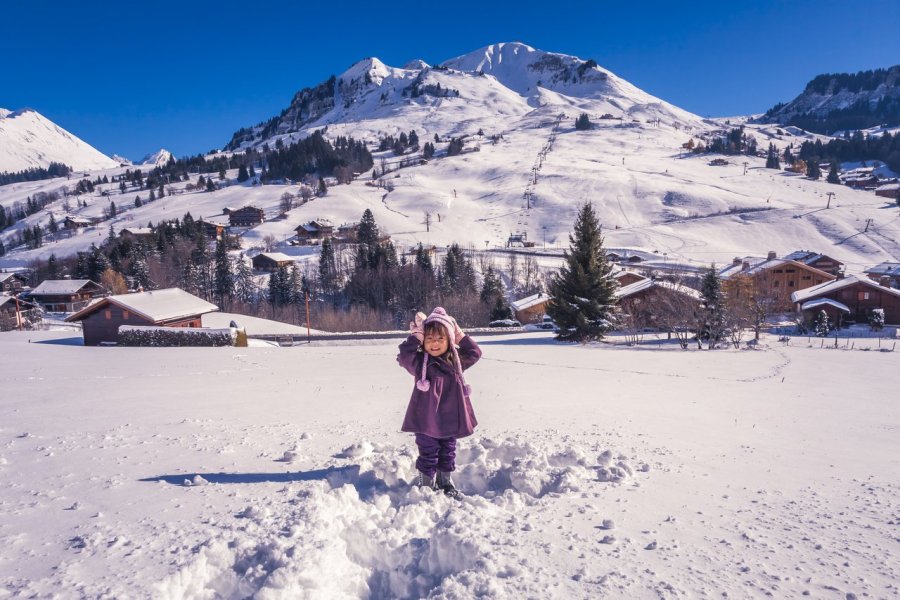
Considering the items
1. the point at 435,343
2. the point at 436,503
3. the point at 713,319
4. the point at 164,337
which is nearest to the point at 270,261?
the point at 164,337

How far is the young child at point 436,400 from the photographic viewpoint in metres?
3.95

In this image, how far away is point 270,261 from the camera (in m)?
72.4

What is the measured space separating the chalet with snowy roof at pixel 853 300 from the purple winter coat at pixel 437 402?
46132 millimetres

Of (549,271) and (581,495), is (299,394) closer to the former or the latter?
(581,495)

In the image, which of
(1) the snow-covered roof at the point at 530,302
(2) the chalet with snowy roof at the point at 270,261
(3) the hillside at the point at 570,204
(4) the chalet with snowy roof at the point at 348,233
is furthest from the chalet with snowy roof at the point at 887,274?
(2) the chalet with snowy roof at the point at 270,261

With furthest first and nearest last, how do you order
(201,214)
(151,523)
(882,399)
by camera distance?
(201,214)
(882,399)
(151,523)

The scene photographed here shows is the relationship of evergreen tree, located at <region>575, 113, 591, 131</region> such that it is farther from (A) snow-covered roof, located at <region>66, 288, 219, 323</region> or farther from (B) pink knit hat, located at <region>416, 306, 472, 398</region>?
(B) pink knit hat, located at <region>416, 306, 472, 398</region>

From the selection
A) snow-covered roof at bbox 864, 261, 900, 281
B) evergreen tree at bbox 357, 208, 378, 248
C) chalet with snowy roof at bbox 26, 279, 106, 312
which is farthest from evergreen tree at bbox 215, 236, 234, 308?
snow-covered roof at bbox 864, 261, 900, 281

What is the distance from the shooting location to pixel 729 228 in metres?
90.2

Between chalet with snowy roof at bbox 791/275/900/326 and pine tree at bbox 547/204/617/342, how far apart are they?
78.8ft

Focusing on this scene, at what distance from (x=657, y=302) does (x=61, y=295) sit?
229ft

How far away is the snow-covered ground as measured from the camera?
97.4 inches

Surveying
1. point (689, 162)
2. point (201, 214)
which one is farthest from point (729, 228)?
point (201, 214)

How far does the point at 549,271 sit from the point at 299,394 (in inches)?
2443
